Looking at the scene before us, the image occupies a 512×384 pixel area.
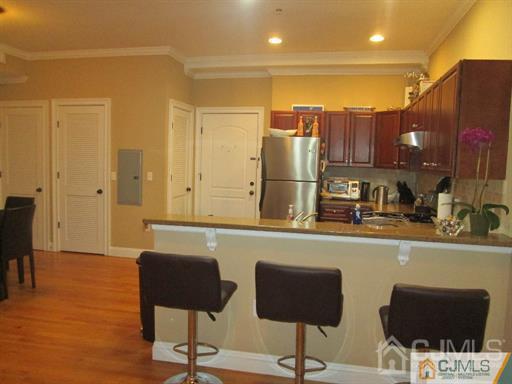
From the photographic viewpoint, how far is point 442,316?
169cm

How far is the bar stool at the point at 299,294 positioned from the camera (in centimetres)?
183

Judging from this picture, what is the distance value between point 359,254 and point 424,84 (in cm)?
239

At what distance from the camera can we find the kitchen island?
7.34ft

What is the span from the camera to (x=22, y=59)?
541 cm

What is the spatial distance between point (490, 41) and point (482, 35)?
0.20m


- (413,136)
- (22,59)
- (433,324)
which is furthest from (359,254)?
(22,59)

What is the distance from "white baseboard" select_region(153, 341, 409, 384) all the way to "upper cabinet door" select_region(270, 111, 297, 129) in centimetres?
328

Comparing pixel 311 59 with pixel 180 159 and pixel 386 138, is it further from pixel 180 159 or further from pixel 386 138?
pixel 180 159

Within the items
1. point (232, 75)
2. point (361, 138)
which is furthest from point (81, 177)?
point (361, 138)

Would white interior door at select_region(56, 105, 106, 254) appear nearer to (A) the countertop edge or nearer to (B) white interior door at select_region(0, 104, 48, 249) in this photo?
(B) white interior door at select_region(0, 104, 48, 249)

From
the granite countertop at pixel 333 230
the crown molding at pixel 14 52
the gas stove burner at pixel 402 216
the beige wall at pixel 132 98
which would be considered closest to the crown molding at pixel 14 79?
the beige wall at pixel 132 98

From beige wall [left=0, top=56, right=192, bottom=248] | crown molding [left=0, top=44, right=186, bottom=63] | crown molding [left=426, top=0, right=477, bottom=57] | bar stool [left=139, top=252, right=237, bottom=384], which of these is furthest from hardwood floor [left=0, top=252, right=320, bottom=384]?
crown molding [left=426, top=0, right=477, bottom=57]

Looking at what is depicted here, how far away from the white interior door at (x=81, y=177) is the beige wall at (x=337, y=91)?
8.40ft

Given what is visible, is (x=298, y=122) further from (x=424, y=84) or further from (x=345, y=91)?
(x=424, y=84)
